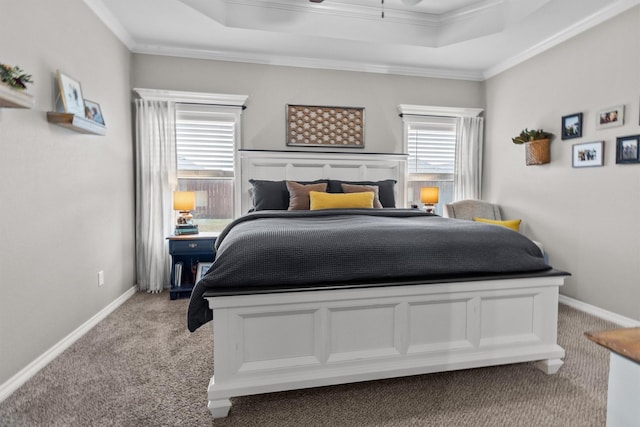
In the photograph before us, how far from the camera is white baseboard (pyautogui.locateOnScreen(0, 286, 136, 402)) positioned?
1842 millimetres

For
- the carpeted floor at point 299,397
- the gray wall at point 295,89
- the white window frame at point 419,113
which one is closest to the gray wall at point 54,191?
the carpeted floor at point 299,397

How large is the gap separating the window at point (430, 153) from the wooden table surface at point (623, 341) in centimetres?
363

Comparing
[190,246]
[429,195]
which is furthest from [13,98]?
[429,195]

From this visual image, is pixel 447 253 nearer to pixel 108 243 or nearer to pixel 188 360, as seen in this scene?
pixel 188 360

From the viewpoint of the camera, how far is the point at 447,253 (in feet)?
6.17

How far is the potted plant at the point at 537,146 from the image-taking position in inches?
140

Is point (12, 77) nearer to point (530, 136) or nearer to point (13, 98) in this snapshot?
point (13, 98)

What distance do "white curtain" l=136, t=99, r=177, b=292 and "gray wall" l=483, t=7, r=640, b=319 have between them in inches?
153

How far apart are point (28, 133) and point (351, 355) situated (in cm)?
220

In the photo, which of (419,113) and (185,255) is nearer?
(185,255)

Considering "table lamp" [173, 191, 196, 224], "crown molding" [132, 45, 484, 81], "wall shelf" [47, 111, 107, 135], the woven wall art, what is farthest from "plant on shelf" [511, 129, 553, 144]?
"wall shelf" [47, 111, 107, 135]

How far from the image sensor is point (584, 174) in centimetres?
320

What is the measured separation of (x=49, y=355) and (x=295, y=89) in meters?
3.35

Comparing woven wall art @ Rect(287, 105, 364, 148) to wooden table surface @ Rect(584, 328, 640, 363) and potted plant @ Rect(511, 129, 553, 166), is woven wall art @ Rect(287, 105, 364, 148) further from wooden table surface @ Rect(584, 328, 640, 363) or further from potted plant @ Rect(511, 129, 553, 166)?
wooden table surface @ Rect(584, 328, 640, 363)
